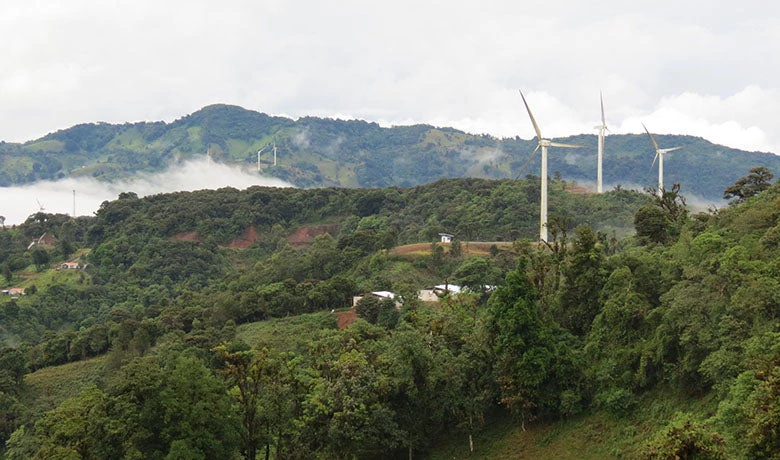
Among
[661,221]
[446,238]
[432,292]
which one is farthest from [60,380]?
[661,221]

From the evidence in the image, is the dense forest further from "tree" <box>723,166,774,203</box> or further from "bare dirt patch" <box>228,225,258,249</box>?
"bare dirt patch" <box>228,225,258,249</box>

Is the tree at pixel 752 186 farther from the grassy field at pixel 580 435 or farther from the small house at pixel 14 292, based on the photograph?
the small house at pixel 14 292

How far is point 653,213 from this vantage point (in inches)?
1651

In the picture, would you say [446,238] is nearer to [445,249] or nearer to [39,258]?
[445,249]

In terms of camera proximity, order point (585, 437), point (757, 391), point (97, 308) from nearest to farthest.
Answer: point (757, 391) < point (585, 437) < point (97, 308)

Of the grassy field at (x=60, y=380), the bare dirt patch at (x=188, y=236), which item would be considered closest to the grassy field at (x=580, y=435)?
the grassy field at (x=60, y=380)

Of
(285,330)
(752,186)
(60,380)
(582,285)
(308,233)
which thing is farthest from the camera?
(308,233)

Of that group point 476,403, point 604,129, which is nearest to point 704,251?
point 476,403

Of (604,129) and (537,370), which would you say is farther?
(604,129)

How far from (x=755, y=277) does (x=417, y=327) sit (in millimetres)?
13987

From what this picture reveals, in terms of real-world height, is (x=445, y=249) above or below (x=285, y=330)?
above

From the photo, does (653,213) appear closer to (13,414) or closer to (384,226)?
(13,414)

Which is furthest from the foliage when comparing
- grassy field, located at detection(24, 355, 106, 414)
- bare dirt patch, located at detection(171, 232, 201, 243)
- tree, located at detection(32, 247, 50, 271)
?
bare dirt patch, located at detection(171, 232, 201, 243)

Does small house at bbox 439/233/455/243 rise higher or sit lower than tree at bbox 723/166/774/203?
lower
